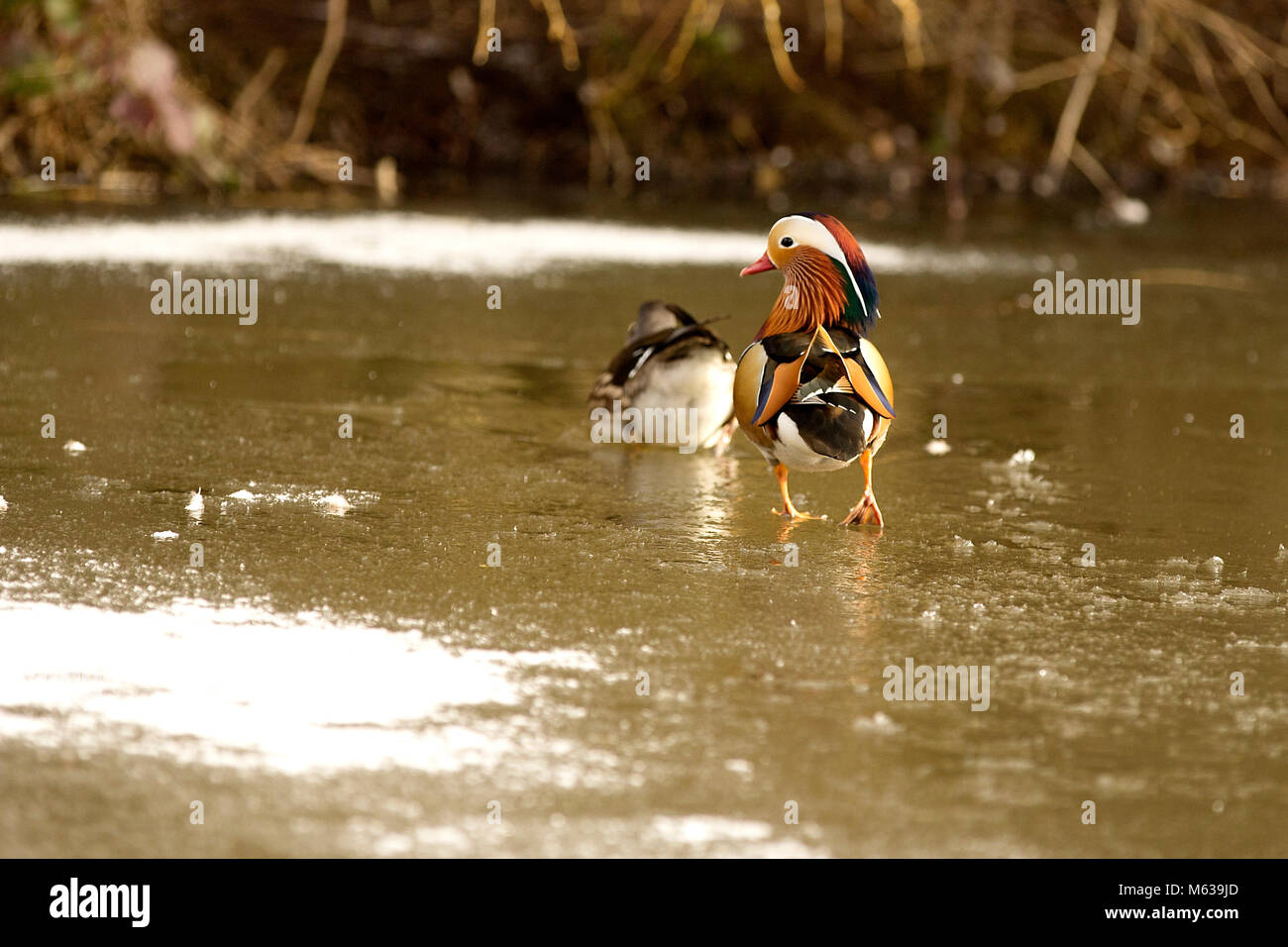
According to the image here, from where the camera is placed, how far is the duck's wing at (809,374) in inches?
150

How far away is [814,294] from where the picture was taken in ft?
13.3

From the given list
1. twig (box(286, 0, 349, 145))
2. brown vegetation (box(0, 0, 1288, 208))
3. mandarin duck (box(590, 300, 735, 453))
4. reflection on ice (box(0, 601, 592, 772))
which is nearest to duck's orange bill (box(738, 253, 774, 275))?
mandarin duck (box(590, 300, 735, 453))

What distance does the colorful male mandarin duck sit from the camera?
3805mm

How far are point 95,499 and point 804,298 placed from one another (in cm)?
178

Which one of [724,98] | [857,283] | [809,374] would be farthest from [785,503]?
[724,98]

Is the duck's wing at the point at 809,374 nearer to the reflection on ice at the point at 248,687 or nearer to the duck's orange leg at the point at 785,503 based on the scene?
the duck's orange leg at the point at 785,503

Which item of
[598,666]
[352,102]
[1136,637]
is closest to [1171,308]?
[1136,637]

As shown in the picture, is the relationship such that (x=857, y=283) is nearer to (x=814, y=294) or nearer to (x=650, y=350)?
(x=814, y=294)

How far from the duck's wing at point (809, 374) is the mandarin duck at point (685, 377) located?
82 centimetres

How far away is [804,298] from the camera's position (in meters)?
4.07

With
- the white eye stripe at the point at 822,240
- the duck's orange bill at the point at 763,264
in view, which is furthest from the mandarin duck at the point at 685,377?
the white eye stripe at the point at 822,240

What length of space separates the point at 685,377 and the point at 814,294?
855 mm

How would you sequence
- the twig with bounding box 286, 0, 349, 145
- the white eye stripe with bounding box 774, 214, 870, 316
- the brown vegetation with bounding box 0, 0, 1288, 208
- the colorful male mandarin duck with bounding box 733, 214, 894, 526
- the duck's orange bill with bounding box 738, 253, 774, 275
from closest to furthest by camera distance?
the colorful male mandarin duck with bounding box 733, 214, 894, 526 < the white eye stripe with bounding box 774, 214, 870, 316 < the duck's orange bill with bounding box 738, 253, 774, 275 < the twig with bounding box 286, 0, 349, 145 < the brown vegetation with bounding box 0, 0, 1288, 208

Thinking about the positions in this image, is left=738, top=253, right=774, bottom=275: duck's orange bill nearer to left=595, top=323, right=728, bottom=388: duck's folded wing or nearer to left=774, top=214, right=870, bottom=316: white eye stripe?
left=774, top=214, right=870, bottom=316: white eye stripe
